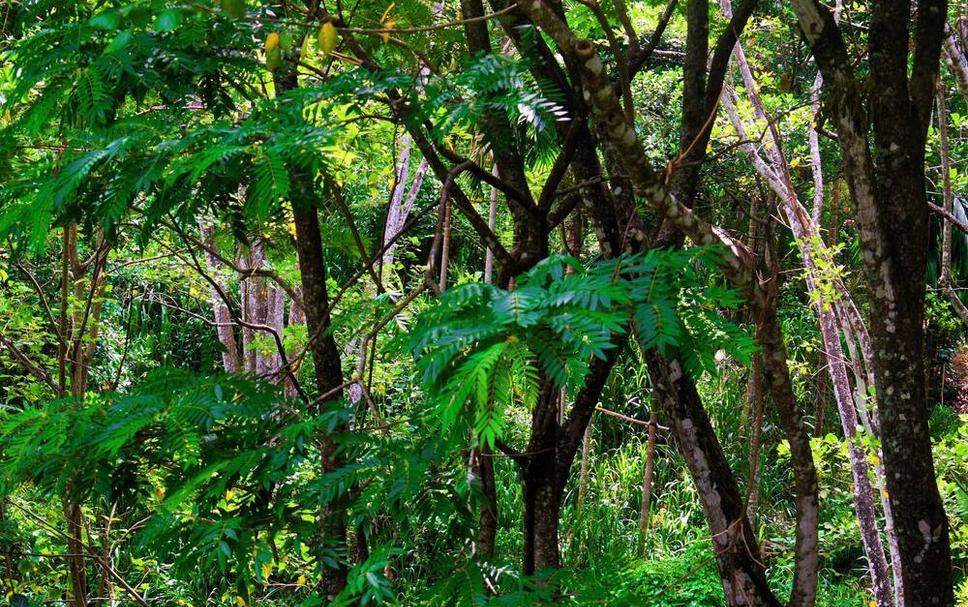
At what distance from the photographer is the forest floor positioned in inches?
260

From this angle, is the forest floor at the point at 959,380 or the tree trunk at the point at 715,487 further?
the forest floor at the point at 959,380

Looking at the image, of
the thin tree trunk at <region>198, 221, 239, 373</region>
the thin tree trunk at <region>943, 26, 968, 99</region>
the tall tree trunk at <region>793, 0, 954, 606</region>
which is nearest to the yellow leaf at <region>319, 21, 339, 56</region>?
the tall tree trunk at <region>793, 0, 954, 606</region>

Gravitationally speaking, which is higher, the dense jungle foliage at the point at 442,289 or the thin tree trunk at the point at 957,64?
the thin tree trunk at the point at 957,64

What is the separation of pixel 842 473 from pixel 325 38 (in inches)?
224

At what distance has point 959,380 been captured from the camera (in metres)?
7.50

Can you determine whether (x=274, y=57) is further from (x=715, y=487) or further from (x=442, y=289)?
(x=715, y=487)

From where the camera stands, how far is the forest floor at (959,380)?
6.60 metres

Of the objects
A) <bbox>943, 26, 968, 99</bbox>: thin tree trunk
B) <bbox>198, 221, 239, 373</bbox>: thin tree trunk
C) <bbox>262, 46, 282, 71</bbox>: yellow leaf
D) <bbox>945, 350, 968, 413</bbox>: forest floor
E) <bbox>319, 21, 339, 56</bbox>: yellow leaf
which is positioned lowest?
<bbox>945, 350, 968, 413</bbox>: forest floor

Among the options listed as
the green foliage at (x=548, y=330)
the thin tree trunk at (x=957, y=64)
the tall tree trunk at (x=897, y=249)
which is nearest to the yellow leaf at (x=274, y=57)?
the green foliage at (x=548, y=330)

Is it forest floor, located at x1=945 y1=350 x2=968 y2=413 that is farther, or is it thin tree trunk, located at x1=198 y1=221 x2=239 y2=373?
forest floor, located at x1=945 y1=350 x2=968 y2=413

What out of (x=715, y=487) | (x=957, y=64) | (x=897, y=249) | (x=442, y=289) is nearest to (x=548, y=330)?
(x=442, y=289)

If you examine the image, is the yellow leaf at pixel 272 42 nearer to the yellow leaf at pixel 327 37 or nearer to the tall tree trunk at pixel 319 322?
the yellow leaf at pixel 327 37

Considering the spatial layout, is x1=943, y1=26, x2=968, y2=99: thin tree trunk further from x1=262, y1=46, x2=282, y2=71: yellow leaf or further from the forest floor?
the forest floor

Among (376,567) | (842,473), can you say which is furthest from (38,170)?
(842,473)
